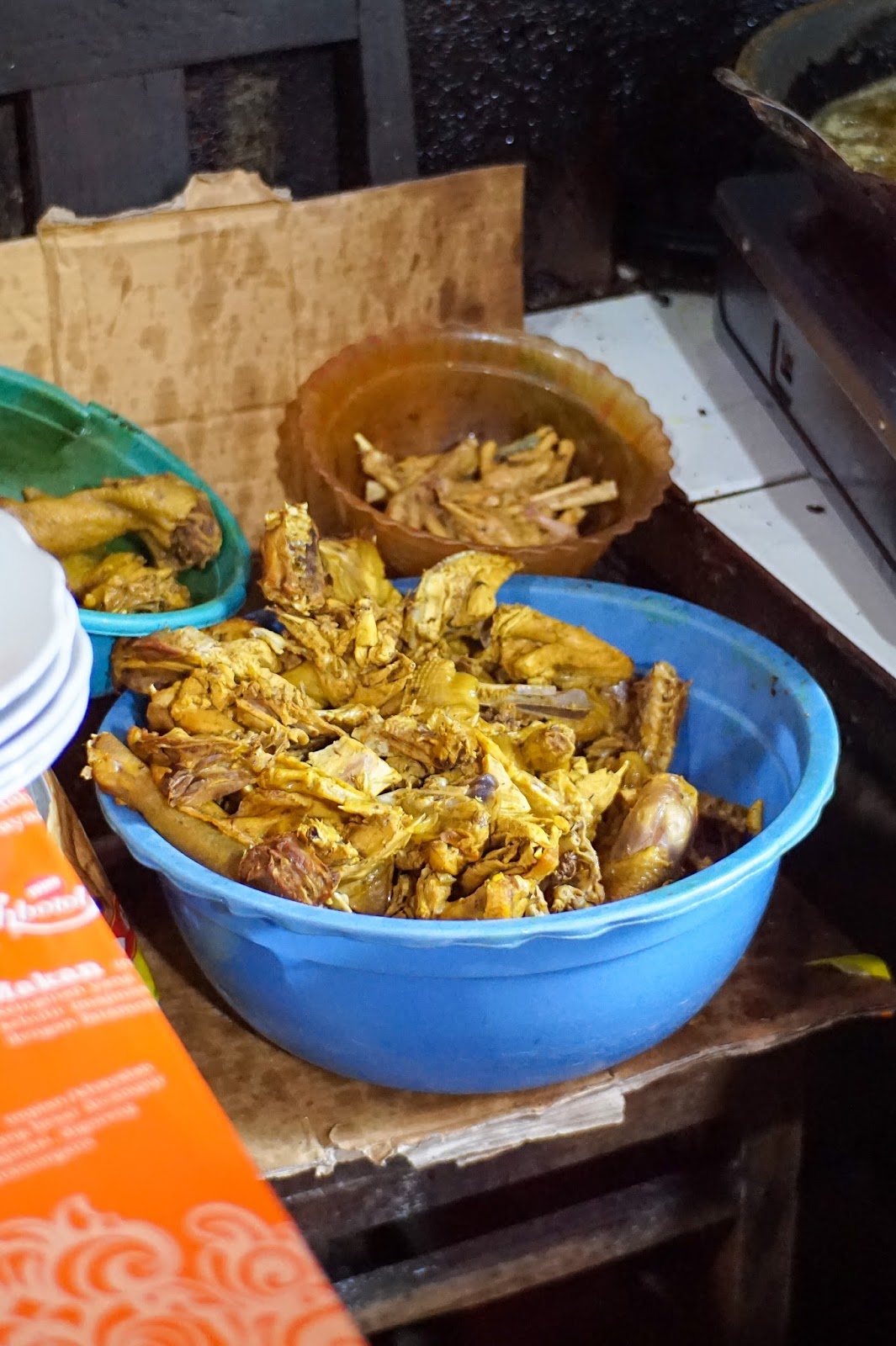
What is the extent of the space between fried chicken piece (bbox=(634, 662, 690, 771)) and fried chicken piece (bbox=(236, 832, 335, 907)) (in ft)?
1.28

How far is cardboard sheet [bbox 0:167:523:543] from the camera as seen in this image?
4.79 feet

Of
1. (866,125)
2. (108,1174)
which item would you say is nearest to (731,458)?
(866,125)

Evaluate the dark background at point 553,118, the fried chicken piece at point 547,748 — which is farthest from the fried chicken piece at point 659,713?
Answer: the dark background at point 553,118

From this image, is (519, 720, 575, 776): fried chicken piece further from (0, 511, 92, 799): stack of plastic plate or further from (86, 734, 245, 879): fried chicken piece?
(0, 511, 92, 799): stack of plastic plate

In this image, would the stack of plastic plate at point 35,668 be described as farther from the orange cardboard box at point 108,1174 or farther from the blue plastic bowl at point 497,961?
the blue plastic bowl at point 497,961

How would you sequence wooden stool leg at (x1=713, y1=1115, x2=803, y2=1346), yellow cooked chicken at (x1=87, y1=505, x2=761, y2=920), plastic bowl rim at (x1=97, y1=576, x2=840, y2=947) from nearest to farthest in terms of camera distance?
plastic bowl rim at (x1=97, y1=576, x2=840, y2=947), yellow cooked chicken at (x1=87, y1=505, x2=761, y2=920), wooden stool leg at (x1=713, y1=1115, x2=803, y2=1346)

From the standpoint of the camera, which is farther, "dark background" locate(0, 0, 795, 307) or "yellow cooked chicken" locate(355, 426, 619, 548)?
"dark background" locate(0, 0, 795, 307)

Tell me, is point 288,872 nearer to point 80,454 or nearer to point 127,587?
point 127,587

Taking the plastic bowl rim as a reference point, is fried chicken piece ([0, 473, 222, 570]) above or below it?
above

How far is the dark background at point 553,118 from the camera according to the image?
162 centimetres

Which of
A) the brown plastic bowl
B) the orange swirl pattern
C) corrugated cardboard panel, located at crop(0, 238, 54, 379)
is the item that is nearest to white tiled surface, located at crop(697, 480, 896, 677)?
the brown plastic bowl

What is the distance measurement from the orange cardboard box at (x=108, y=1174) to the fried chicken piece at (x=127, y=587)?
596mm

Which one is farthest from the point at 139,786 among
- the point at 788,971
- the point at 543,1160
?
the point at 788,971

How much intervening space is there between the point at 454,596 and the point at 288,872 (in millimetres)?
395
